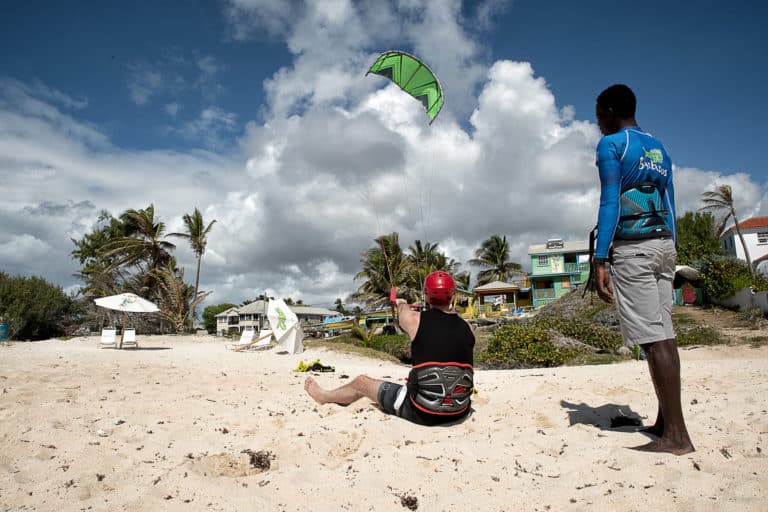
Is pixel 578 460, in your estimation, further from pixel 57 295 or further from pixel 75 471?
pixel 57 295

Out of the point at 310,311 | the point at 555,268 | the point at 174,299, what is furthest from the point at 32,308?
the point at 310,311

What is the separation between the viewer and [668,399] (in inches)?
113

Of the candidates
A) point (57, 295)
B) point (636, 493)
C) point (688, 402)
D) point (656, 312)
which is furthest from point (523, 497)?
point (57, 295)

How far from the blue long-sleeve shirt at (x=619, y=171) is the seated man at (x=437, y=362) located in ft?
4.23

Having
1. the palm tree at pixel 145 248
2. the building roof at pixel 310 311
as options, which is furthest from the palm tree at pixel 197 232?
the building roof at pixel 310 311

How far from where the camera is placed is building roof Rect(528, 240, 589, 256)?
40909 mm

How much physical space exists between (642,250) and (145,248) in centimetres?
3094

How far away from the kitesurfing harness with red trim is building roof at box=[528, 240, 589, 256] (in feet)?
131

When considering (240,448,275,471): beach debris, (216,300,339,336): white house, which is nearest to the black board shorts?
(240,448,275,471): beach debris

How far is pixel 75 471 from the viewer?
2979 mm

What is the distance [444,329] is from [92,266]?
38479mm

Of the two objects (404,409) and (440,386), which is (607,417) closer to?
(440,386)

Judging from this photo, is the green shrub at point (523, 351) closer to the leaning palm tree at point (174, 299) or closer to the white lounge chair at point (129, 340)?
the white lounge chair at point (129, 340)

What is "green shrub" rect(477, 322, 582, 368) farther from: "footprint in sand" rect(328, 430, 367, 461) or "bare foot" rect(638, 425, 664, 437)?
"footprint in sand" rect(328, 430, 367, 461)
